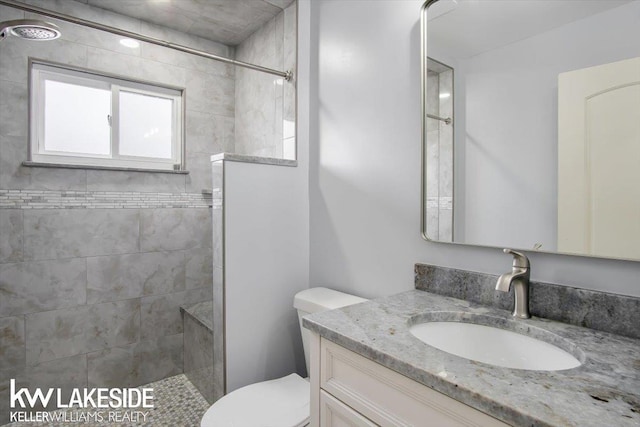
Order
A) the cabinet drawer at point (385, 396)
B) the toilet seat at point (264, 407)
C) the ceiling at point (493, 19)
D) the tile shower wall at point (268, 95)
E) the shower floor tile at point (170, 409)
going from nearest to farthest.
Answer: the cabinet drawer at point (385, 396)
the ceiling at point (493, 19)
the toilet seat at point (264, 407)
the shower floor tile at point (170, 409)
the tile shower wall at point (268, 95)

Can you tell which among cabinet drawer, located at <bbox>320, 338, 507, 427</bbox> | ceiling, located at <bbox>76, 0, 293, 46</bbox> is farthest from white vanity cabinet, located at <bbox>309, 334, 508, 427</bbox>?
ceiling, located at <bbox>76, 0, 293, 46</bbox>

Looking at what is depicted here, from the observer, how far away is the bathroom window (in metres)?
2.09

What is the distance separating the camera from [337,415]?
3.17 ft

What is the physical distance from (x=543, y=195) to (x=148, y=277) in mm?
2293

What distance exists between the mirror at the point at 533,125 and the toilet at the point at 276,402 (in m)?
0.61

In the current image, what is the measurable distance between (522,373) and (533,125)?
2.43ft

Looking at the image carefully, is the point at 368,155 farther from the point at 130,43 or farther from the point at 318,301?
the point at 130,43

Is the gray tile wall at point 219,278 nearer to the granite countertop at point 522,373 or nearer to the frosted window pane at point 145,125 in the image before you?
the granite countertop at point 522,373

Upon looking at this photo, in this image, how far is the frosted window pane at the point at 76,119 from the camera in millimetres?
2127

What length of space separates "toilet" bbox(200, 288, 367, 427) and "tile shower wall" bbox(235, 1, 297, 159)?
0.83 m

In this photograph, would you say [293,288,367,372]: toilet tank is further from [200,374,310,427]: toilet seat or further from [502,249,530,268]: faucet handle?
[502,249,530,268]: faucet handle

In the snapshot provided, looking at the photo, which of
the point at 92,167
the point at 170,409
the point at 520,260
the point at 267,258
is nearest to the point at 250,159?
the point at 267,258

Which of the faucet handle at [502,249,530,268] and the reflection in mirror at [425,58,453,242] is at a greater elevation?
the reflection in mirror at [425,58,453,242]

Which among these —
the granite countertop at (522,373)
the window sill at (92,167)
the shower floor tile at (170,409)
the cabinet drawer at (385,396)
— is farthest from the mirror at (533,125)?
the window sill at (92,167)
